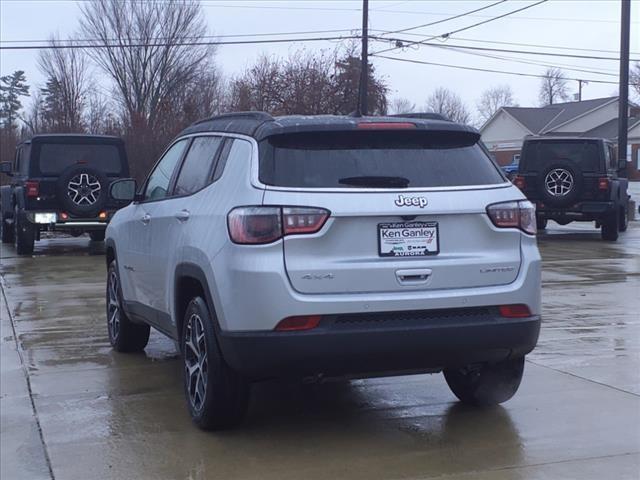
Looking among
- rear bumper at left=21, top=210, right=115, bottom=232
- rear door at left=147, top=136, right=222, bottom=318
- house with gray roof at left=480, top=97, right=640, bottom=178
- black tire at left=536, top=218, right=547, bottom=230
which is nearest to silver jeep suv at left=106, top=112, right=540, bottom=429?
rear door at left=147, top=136, right=222, bottom=318

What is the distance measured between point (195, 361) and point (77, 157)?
1191cm

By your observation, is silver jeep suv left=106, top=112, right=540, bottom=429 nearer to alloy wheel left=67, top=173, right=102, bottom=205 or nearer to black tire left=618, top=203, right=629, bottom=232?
alloy wheel left=67, top=173, right=102, bottom=205

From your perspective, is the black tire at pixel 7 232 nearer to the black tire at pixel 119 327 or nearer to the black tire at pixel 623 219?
the black tire at pixel 119 327

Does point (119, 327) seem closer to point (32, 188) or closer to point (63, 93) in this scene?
point (32, 188)

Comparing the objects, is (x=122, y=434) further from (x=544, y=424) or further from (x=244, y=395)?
(x=544, y=424)

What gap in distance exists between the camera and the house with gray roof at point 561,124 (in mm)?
64312

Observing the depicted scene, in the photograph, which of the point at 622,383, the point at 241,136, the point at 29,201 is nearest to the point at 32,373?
the point at 241,136

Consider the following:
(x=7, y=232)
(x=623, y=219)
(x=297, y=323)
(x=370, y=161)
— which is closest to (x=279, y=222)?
(x=297, y=323)

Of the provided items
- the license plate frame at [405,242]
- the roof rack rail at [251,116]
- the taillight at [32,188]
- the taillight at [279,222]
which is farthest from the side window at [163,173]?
the taillight at [32,188]

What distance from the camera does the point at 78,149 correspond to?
16656 mm

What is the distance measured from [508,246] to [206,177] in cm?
187

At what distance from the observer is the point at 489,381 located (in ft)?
19.1

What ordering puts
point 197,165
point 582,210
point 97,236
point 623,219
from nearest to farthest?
point 197,165, point 582,210, point 97,236, point 623,219

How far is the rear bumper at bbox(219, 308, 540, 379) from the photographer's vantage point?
187 inches
